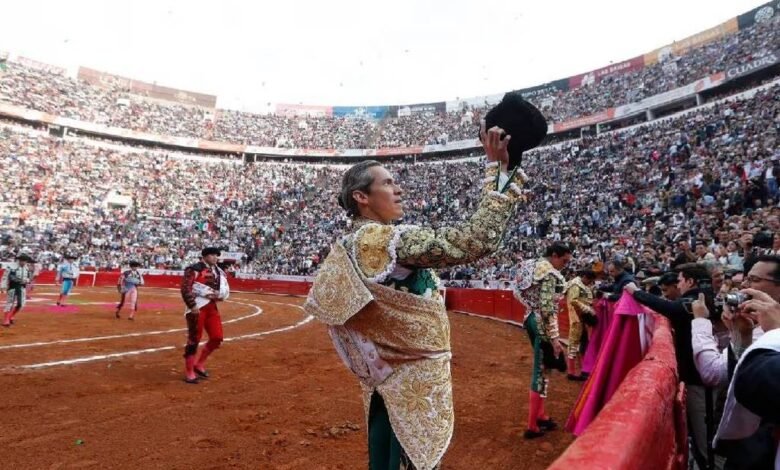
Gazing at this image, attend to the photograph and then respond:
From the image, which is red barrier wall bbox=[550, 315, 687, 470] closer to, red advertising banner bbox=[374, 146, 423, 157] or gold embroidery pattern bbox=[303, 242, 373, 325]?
gold embroidery pattern bbox=[303, 242, 373, 325]

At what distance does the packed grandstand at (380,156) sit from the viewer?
56.0 feet

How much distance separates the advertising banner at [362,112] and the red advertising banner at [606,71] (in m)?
20.8

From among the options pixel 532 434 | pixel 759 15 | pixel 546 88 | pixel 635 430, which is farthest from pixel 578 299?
pixel 546 88

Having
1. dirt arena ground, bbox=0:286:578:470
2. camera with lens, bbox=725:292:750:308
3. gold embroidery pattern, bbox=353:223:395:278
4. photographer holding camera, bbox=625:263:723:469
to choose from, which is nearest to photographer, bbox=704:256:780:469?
camera with lens, bbox=725:292:750:308

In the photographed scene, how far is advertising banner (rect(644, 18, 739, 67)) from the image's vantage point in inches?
1146

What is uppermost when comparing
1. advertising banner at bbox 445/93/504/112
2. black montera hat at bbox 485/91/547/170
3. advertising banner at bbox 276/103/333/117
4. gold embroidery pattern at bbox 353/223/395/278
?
advertising banner at bbox 276/103/333/117

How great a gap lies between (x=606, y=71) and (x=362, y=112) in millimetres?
26190

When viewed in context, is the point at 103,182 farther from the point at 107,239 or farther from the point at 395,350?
the point at 395,350

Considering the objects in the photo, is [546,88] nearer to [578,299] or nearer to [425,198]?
[425,198]

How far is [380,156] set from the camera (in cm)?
4619

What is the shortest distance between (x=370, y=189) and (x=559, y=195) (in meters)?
23.9

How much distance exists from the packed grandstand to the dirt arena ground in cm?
428

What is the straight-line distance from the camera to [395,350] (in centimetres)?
171

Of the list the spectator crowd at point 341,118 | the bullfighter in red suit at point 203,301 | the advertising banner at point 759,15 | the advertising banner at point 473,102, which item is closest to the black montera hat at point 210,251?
the bullfighter in red suit at point 203,301
